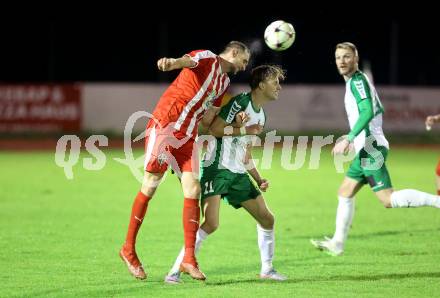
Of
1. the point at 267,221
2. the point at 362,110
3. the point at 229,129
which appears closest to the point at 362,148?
the point at 362,110

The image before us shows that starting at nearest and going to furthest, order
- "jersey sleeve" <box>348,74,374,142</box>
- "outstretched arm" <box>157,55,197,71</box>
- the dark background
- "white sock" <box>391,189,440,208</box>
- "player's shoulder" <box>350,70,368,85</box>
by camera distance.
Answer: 1. "outstretched arm" <box>157,55,197,71</box>
2. "white sock" <box>391,189,440,208</box>
3. "jersey sleeve" <box>348,74,374,142</box>
4. "player's shoulder" <box>350,70,368,85</box>
5. the dark background

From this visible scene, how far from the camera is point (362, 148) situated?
9156mm

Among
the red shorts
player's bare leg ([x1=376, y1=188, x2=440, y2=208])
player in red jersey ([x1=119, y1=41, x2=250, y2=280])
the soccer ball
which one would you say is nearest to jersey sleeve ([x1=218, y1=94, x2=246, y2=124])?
player in red jersey ([x1=119, y1=41, x2=250, y2=280])

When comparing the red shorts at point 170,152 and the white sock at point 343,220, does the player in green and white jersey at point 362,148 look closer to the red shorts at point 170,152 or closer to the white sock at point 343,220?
the white sock at point 343,220

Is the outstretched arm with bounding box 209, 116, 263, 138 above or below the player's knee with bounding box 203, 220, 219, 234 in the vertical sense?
above

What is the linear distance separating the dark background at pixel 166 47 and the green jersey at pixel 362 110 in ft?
64.1

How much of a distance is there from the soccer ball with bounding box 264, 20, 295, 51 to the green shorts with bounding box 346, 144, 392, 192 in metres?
1.46

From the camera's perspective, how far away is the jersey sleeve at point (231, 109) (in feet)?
26.0

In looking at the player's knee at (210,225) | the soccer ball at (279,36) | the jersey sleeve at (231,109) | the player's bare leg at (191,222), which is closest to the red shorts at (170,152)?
the player's bare leg at (191,222)

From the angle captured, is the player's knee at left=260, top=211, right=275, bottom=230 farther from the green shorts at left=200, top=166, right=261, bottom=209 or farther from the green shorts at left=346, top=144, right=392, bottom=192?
the green shorts at left=346, top=144, right=392, bottom=192

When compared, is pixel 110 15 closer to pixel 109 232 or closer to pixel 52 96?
pixel 52 96

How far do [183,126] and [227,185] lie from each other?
0.68 metres

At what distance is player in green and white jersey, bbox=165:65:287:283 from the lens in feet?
26.1

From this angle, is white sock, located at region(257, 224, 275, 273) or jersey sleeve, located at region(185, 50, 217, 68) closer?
jersey sleeve, located at region(185, 50, 217, 68)
